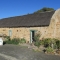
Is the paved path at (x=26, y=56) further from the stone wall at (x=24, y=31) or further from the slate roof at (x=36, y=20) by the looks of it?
the slate roof at (x=36, y=20)

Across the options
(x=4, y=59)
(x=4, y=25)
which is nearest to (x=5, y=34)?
(x=4, y=25)

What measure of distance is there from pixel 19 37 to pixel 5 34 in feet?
14.8

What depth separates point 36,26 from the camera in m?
24.8

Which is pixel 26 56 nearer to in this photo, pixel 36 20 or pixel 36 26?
pixel 36 26

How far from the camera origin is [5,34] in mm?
31375

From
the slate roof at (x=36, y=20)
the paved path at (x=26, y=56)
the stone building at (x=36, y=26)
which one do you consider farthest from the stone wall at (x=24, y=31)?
the paved path at (x=26, y=56)

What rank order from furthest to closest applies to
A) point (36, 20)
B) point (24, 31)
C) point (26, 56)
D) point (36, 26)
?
1. point (24, 31)
2. point (36, 20)
3. point (36, 26)
4. point (26, 56)

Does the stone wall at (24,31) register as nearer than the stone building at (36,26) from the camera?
No

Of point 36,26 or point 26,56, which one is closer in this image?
point 26,56

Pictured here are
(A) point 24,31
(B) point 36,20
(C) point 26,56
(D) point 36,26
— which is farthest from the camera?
(A) point 24,31

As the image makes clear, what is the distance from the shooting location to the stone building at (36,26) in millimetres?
23062

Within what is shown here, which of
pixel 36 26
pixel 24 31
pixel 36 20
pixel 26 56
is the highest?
pixel 36 20

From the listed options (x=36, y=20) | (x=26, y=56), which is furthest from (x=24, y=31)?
(x=26, y=56)

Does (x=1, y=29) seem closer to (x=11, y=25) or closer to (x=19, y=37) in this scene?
(x=11, y=25)
